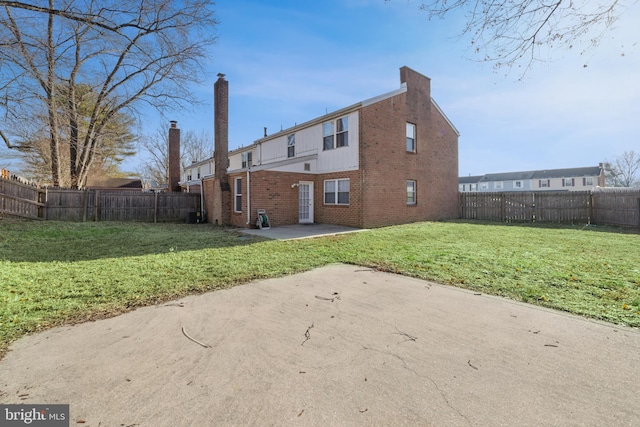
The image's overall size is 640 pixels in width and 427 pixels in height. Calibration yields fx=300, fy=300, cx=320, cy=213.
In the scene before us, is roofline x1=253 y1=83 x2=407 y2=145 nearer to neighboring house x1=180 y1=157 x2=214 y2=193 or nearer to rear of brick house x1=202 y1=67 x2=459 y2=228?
rear of brick house x1=202 y1=67 x2=459 y2=228

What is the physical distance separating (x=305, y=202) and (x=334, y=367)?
491 inches

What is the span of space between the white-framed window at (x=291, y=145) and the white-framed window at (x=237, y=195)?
13.4ft

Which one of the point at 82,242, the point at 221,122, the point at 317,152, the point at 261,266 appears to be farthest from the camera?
the point at 317,152

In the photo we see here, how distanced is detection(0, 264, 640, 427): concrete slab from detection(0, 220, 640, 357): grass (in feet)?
2.13


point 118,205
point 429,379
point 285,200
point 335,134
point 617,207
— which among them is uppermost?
point 335,134

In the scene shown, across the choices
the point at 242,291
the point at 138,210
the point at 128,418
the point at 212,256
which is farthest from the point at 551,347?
the point at 138,210

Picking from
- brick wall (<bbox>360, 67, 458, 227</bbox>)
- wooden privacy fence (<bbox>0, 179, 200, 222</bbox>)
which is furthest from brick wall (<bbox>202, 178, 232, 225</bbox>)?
brick wall (<bbox>360, 67, 458, 227</bbox>)

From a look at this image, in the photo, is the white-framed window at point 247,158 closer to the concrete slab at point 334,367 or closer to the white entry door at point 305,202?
the white entry door at point 305,202

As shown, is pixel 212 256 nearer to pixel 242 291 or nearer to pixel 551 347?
pixel 242 291

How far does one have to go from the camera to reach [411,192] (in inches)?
611

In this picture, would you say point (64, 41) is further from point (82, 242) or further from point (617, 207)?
point (617, 207)

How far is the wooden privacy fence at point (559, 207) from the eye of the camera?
13234mm

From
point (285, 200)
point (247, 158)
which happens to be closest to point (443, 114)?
point (285, 200)

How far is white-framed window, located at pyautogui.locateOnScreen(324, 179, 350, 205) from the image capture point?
13.7 m
